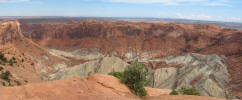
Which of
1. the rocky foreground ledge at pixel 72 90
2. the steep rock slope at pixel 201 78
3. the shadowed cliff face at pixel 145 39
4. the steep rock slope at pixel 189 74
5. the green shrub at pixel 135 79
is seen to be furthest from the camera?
the shadowed cliff face at pixel 145 39

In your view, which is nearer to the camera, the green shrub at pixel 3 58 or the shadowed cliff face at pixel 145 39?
the green shrub at pixel 3 58

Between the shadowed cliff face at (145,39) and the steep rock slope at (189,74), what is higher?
the shadowed cliff face at (145,39)

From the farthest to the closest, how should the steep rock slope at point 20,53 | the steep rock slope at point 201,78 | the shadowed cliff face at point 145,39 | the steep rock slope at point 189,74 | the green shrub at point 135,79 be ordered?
the shadowed cliff face at point 145,39 < the steep rock slope at point 20,53 < the steep rock slope at point 189,74 < the steep rock slope at point 201,78 < the green shrub at point 135,79

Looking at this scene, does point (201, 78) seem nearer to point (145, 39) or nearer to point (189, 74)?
point (189, 74)

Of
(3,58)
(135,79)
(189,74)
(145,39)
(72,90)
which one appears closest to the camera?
(72,90)

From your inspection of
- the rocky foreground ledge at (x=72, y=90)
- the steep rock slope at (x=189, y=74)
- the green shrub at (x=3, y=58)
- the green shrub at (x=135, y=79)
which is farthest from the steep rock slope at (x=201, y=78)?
the green shrub at (x=3, y=58)

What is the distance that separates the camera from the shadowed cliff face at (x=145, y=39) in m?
63.4

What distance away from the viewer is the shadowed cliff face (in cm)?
6341

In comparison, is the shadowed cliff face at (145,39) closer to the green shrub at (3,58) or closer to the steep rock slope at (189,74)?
the steep rock slope at (189,74)

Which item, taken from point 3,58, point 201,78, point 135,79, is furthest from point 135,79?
point 3,58

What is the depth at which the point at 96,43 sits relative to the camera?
7975 cm

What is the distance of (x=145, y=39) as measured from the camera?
7819 cm

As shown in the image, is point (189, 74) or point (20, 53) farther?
point (20, 53)

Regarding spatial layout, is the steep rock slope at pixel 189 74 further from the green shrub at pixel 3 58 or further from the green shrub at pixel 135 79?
the green shrub at pixel 135 79
